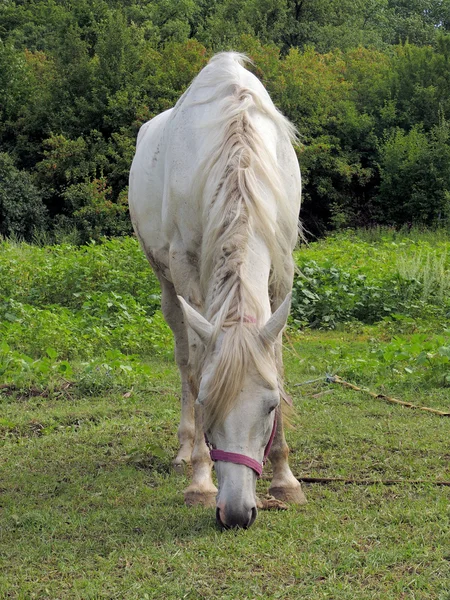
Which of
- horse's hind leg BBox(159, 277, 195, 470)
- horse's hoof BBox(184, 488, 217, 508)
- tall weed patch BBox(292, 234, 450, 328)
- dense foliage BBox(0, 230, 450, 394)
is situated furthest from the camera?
tall weed patch BBox(292, 234, 450, 328)

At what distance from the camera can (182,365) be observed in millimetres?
5270

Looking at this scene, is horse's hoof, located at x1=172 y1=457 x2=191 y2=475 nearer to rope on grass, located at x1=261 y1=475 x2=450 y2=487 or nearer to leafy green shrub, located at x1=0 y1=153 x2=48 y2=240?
rope on grass, located at x1=261 y1=475 x2=450 y2=487

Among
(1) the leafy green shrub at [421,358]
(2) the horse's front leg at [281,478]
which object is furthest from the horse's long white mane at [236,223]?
(1) the leafy green shrub at [421,358]

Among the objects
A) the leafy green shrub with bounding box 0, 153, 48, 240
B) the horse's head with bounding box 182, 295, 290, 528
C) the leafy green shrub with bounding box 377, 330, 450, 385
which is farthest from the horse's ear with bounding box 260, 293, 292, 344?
the leafy green shrub with bounding box 0, 153, 48, 240

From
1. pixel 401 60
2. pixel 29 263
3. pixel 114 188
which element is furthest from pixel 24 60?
pixel 29 263

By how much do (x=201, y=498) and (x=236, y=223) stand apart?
1.43 metres

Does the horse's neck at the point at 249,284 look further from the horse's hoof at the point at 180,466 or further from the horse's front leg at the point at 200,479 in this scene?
the horse's hoof at the point at 180,466

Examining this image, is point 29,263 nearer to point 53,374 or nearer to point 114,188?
point 53,374

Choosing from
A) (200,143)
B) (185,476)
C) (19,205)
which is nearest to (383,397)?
(185,476)

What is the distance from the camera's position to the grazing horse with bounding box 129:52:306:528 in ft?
10.2

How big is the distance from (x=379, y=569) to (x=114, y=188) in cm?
1968

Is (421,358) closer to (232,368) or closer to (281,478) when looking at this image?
(281,478)

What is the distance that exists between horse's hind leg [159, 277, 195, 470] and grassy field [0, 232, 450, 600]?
149mm

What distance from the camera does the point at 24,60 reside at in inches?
977
